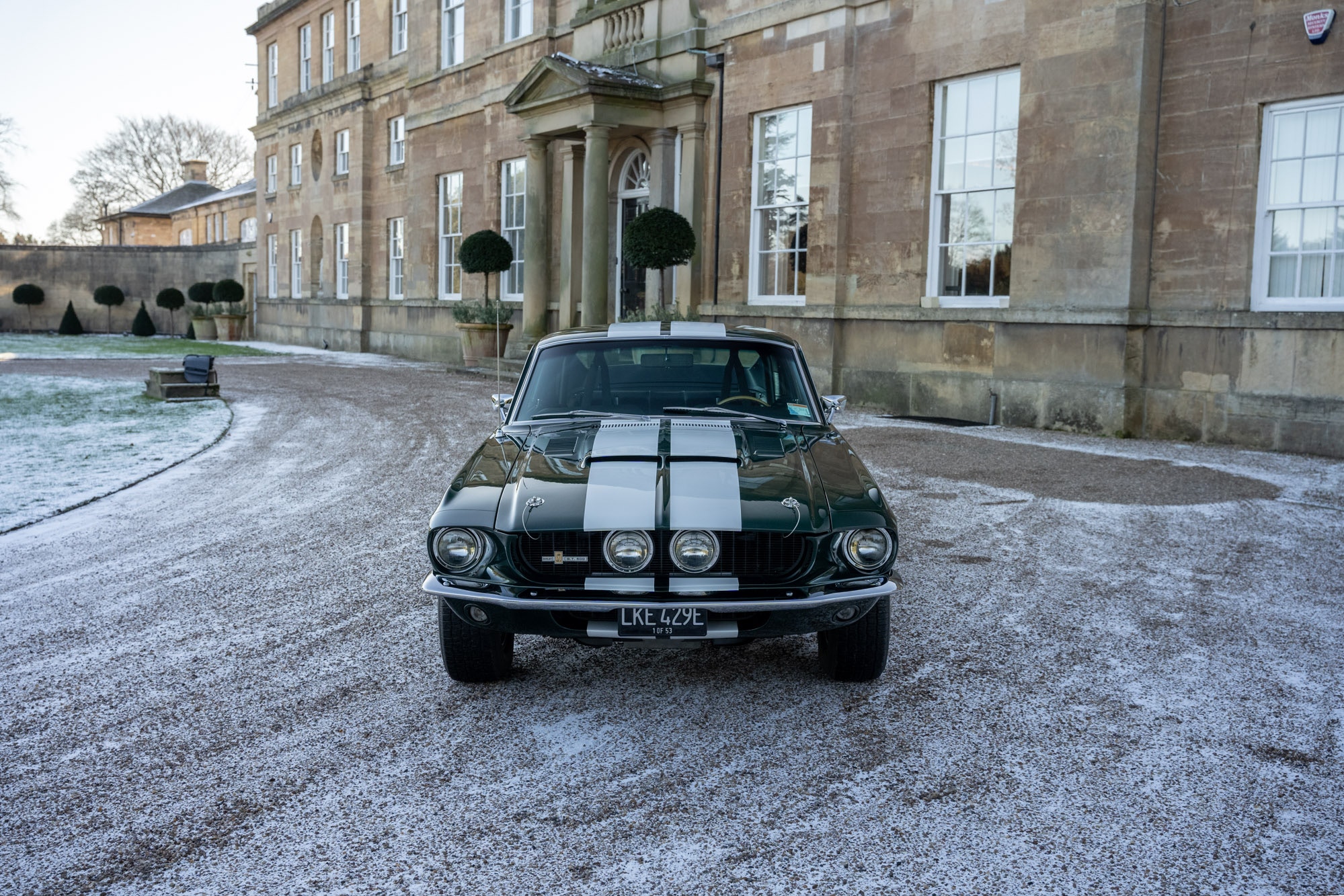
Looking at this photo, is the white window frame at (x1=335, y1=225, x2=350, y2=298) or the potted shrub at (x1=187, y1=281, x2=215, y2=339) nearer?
the white window frame at (x1=335, y1=225, x2=350, y2=298)

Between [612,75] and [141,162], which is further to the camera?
[141,162]

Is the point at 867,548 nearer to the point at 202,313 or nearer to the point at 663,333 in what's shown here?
the point at 663,333

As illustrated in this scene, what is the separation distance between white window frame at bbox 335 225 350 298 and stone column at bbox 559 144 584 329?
44.8 ft

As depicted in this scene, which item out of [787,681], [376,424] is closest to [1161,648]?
[787,681]

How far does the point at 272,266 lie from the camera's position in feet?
128

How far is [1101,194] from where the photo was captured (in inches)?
496

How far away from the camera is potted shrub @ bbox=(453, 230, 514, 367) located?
22.0 m

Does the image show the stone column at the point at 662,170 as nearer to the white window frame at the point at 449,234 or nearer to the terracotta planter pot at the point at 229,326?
the white window frame at the point at 449,234

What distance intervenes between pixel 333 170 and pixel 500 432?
99.4ft

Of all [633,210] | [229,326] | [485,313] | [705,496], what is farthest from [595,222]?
[229,326]

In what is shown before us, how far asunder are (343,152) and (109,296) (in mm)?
18391

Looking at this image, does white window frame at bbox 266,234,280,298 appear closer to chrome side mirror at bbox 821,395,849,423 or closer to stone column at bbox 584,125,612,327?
stone column at bbox 584,125,612,327

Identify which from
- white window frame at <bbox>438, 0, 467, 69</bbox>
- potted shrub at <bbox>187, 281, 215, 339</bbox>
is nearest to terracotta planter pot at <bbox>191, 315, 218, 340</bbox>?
potted shrub at <bbox>187, 281, 215, 339</bbox>

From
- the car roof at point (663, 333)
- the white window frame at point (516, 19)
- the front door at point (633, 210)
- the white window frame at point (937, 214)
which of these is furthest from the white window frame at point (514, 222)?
the car roof at point (663, 333)
